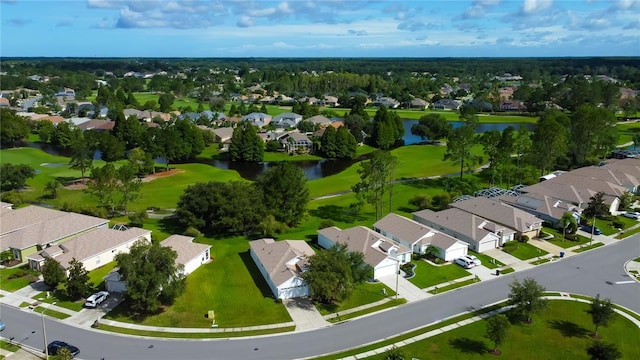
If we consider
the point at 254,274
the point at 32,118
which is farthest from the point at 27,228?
the point at 32,118

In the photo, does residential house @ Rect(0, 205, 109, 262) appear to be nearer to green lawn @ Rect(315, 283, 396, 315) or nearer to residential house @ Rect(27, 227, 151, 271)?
residential house @ Rect(27, 227, 151, 271)

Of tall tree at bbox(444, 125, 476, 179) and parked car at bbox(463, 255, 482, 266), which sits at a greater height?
tall tree at bbox(444, 125, 476, 179)

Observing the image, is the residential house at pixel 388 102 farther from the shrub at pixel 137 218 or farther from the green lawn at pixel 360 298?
the green lawn at pixel 360 298

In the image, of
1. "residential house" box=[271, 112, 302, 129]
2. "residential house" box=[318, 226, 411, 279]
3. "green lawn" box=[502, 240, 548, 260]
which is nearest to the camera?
"residential house" box=[318, 226, 411, 279]

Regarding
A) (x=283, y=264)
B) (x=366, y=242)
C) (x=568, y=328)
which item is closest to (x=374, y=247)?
(x=366, y=242)

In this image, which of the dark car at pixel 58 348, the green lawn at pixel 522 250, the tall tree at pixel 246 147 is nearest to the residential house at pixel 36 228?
the dark car at pixel 58 348

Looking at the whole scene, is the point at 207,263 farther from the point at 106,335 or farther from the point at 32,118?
the point at 32,118

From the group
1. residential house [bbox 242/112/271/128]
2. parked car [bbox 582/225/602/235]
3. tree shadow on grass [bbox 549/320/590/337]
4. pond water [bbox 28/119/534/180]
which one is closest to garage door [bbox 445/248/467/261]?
tree shadow on grass [bbox 549/320/590/337]
